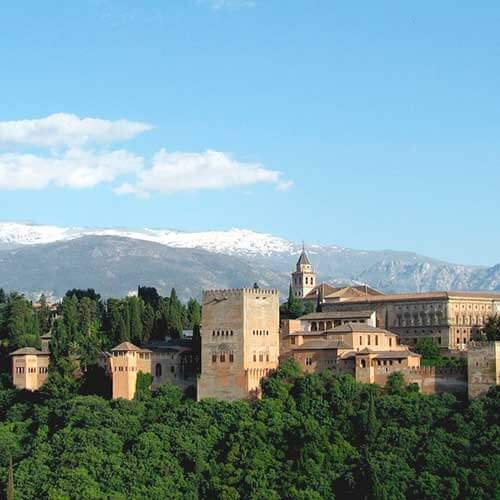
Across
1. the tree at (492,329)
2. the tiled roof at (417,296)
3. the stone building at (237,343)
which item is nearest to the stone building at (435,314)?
the tiled roof at (417,296)

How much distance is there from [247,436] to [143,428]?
18.0ft

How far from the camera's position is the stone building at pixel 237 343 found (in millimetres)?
61031

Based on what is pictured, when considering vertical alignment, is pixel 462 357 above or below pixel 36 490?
above

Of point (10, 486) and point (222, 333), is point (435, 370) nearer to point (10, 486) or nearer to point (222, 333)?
point (222, 333)

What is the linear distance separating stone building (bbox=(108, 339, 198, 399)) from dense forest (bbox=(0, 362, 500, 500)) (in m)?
1.45

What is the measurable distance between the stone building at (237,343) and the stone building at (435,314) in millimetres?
13248

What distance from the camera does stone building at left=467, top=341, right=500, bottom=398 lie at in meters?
56.6

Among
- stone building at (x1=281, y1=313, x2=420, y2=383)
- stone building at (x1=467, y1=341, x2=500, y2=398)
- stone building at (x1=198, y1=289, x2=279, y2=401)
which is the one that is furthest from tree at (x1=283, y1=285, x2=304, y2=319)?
stone building at (x1=467, y1=341, x2=500, y2=398)

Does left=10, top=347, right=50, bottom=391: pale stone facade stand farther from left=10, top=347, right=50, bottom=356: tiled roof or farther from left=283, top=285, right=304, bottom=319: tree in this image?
left=283, top=285, right=304, bottom=319: tree

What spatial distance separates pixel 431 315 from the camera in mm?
74750

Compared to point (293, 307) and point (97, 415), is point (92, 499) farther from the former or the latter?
point (293, 307)

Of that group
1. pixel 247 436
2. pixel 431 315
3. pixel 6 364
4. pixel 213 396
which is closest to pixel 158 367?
pixel 213 396

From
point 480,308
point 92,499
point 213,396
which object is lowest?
point 92,499

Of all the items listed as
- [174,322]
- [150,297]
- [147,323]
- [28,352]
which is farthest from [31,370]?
[150,297]
